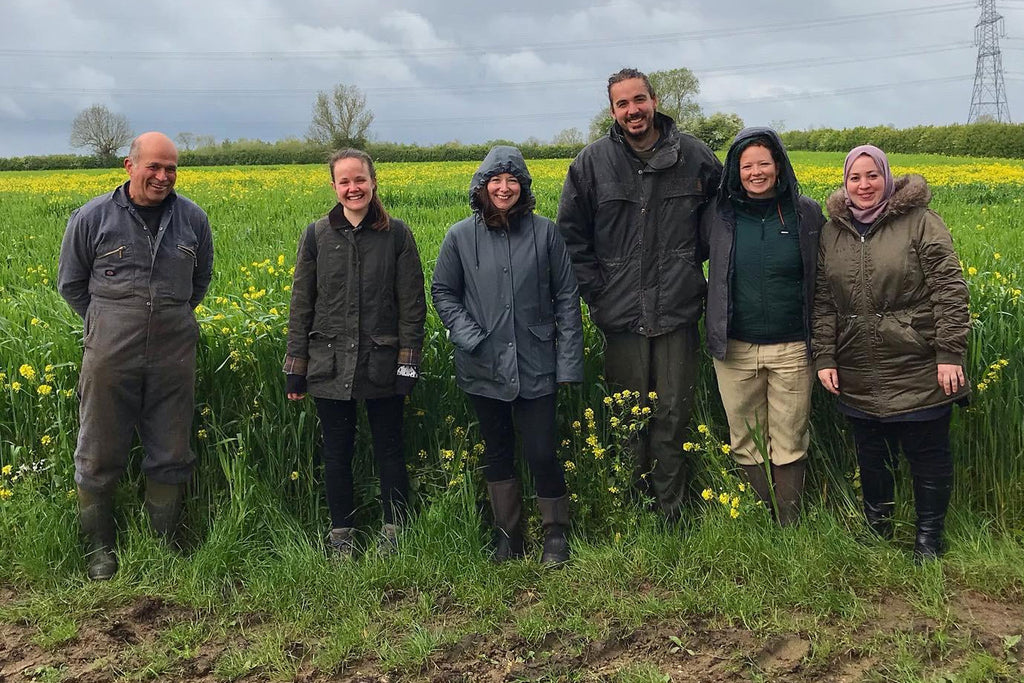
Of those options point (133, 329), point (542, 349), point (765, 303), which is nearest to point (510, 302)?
point (542, 349)

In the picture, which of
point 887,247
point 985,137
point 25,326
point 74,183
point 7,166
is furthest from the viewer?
point 7,166

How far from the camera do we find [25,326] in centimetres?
501

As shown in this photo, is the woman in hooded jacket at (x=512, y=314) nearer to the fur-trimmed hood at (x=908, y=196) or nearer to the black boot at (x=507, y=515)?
the black boot at (x=507, y=515)

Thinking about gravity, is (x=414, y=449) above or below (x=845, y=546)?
above

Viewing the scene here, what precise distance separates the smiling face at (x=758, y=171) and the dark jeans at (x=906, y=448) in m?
1.17

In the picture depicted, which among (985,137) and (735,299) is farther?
(985,137)

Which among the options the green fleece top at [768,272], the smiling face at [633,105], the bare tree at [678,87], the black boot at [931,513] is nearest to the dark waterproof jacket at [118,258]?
the smiling face at [633,105]

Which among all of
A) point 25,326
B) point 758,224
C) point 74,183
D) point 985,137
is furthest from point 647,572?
point 985,137

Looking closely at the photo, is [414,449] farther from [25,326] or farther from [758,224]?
[25,326]

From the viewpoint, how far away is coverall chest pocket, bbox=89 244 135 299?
3.64 metres

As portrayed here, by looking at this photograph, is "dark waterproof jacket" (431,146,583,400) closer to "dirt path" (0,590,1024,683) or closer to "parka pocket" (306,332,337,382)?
"parka pocket" (306,332,337,382)

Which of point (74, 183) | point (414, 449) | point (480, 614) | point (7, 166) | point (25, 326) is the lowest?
→ point (480, 614)

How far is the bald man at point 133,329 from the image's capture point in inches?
143

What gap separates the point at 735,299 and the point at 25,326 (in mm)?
4489
